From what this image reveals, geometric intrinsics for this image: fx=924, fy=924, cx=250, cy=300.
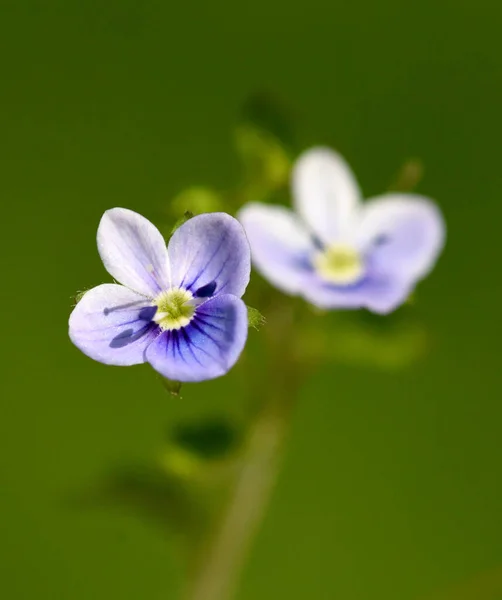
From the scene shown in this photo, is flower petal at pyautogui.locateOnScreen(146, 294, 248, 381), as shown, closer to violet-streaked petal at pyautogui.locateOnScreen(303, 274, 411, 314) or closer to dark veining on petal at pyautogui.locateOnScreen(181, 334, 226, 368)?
dark veining on petal at pyautogui.locateOnScreen(181, 334, 226, 368)

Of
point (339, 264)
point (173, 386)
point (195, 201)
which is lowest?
point (173, 386)

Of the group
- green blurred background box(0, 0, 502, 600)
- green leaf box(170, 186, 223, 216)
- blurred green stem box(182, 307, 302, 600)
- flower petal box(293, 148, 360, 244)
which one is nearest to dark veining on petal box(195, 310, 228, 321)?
green leaf box(170, 186, 223, 216)

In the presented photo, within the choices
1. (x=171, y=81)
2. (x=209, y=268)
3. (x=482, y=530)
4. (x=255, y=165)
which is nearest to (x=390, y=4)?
(x=171, y=81)

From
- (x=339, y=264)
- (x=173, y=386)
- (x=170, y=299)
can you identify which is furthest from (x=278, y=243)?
(x=173, y=386)

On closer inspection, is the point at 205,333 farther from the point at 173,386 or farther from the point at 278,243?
the point at 278,243

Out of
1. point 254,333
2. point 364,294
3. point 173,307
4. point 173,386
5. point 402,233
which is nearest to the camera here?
point 173,386

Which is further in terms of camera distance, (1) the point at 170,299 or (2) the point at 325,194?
(2) the point at 325,194

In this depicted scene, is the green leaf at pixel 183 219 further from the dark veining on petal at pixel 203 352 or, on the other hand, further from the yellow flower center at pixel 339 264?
the yellow flower center at pixel 339 264
